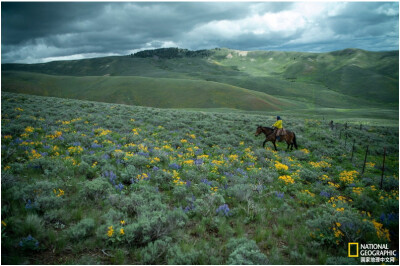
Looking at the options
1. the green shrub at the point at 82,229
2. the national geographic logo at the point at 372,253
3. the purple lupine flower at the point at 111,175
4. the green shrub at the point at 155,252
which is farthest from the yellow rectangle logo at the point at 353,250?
the purple lupine flower at the point at 111,175

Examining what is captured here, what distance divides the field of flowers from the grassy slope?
2707 inches

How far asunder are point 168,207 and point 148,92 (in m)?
93.5

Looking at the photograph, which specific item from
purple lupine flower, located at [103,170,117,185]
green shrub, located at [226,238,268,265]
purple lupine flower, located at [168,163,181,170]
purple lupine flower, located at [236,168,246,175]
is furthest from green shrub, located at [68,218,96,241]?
purple lupine flower, located at [236,168,246,175]

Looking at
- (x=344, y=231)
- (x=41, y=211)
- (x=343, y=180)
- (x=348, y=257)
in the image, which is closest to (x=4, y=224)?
(x=41, y=211)

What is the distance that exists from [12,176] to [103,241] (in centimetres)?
419

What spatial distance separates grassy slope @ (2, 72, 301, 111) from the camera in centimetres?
8269

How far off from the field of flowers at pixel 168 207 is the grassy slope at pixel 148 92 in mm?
68753

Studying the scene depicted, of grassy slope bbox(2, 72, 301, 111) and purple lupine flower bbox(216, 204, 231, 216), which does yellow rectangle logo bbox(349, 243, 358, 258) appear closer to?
purple lupine flower bbox(216, 204, 231, 216)

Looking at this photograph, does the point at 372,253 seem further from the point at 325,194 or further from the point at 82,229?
the point at 82,229

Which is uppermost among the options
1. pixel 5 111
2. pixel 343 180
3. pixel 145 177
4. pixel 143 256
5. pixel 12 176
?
pixel 5 111

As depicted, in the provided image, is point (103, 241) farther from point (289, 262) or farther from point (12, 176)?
point (289, 262)

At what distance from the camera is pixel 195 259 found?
16.1ft

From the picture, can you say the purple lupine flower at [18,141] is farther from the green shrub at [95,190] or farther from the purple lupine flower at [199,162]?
the purple lupine flower at [199,162]

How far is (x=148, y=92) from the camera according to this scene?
95000 mm
